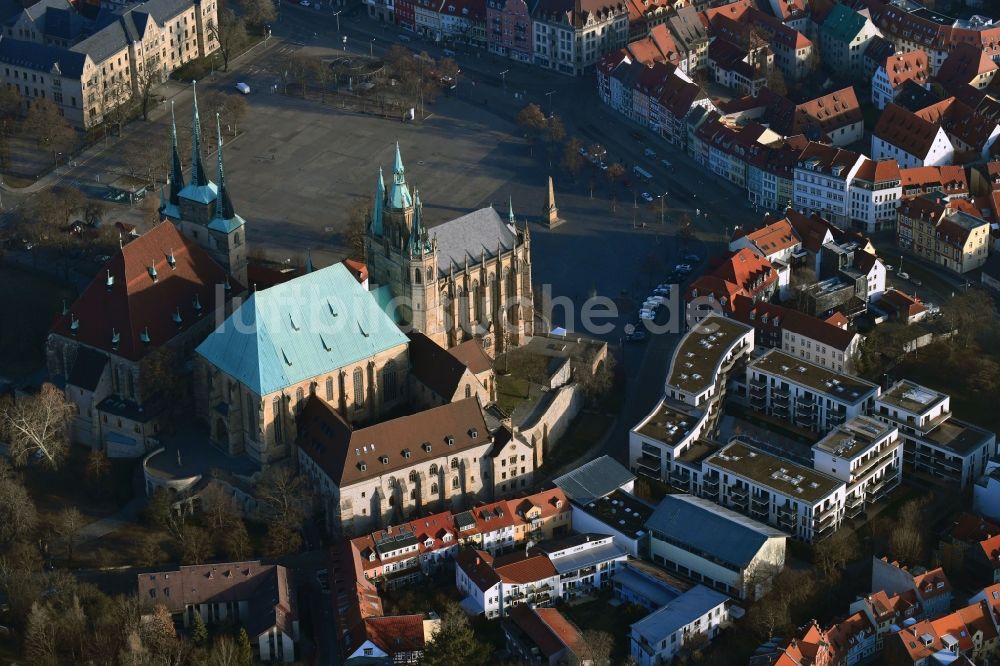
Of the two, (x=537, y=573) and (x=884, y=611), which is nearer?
(x=884, y=611)

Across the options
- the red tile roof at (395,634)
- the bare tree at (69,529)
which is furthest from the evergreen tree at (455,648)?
the bare tree at (69,529)

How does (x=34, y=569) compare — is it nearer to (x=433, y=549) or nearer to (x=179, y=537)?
(x=179, y=537)

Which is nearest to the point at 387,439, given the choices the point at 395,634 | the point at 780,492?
the point at 395,634

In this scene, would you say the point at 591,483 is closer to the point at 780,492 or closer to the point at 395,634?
the point at 780,492

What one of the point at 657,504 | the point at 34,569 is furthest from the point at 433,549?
the point at 34,569

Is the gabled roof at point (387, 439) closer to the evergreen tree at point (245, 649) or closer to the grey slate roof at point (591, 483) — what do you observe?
the grey slate roof at point (591, 483)

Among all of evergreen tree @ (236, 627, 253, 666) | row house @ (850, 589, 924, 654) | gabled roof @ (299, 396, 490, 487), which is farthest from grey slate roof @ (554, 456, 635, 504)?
evergreen tree @ (236, 627, 253, 666)
